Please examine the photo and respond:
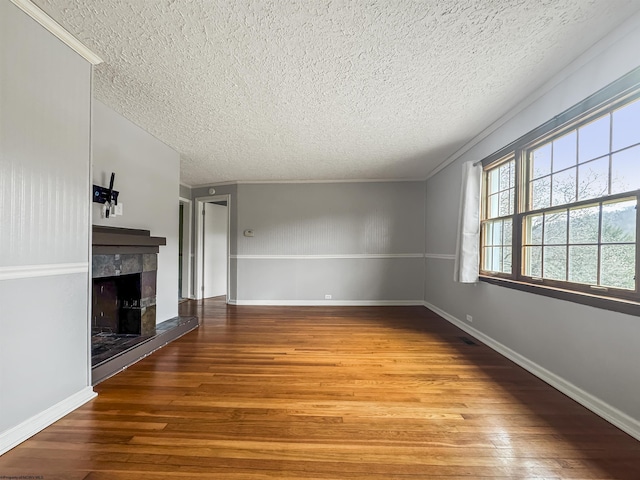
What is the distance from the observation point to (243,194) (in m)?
5.08

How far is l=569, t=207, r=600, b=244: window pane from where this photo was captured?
1794mm

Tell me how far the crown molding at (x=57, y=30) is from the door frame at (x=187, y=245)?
3.74m

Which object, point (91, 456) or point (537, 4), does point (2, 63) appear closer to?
point (91, 456)

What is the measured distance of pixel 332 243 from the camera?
5.00 metres

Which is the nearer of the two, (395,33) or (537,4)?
(537,4)

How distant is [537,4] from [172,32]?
2.10 meters

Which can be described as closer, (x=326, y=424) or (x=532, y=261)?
(x=326, y=424)

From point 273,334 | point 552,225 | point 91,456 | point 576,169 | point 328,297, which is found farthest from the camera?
point 328,297

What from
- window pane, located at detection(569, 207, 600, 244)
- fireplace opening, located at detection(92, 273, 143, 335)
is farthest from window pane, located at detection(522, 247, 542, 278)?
fireplace opening, located at detection(92, 273, 143, 335)

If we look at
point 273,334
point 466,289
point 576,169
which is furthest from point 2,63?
point 466,289

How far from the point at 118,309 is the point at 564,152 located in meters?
4.37

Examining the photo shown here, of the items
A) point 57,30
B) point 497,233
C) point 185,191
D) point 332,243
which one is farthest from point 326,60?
point 185,191

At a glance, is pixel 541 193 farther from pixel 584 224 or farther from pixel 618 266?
pixel 618 266

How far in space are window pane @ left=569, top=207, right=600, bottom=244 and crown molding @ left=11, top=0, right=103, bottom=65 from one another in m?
3.63
